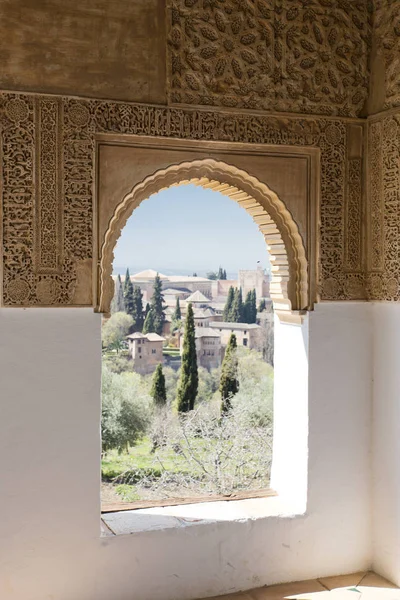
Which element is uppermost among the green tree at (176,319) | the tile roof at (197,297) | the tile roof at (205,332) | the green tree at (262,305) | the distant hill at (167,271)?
the distant hill at (167,271)

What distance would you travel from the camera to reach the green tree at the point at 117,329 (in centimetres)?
919

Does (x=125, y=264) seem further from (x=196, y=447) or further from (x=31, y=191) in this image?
(x=31, y=191)

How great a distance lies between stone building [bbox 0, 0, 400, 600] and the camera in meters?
3.27

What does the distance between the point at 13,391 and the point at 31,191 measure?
40.1 inches

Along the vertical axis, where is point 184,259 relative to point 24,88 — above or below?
below

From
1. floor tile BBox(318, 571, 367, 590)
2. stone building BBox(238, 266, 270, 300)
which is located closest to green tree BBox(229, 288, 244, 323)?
stone building BBox(238, 266, 270, 300)

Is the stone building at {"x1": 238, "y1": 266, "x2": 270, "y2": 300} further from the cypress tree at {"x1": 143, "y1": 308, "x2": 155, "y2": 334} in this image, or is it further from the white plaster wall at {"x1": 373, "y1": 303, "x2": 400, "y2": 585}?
the white plaster wall at {"x1": 373, "y1": 303, "x2": 400, "y2": 585}

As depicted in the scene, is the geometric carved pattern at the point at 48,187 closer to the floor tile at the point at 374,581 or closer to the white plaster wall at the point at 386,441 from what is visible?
the white plaster wall at the point at 386,441

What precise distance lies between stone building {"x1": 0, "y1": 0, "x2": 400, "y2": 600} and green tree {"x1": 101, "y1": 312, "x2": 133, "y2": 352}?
528 centimetres

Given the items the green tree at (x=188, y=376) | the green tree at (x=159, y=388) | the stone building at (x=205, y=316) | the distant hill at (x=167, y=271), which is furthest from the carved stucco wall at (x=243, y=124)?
the distant hill at (x=167, y=271)

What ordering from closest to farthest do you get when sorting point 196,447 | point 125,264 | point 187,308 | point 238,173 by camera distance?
point 238,173
point 196,447
point 187,308
point 125,264

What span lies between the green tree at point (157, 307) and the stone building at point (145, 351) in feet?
0.43

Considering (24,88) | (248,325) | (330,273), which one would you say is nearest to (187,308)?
(248,325)

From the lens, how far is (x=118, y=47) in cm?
340
